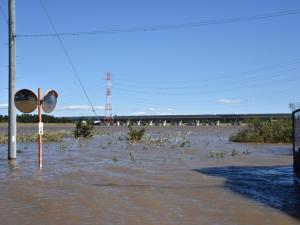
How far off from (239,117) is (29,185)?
106 m

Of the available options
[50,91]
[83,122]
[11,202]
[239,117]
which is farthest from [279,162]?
[239,117]

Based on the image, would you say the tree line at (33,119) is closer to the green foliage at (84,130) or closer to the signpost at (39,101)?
the green foliage at (84,130)

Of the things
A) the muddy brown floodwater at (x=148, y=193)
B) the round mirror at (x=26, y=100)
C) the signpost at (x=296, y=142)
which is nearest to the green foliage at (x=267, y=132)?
the muddy brown floodwater at (x=148, y=193)

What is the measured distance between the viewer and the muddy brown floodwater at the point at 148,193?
9719 mm

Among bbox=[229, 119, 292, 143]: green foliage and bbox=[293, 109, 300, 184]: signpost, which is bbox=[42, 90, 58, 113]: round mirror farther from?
bbox=[229, 119, 292, 143]: green foliage

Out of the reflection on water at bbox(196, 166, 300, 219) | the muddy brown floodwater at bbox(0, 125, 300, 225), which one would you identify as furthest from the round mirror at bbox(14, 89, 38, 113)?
the reflection on water at bbox(196, 166, 300, 219)

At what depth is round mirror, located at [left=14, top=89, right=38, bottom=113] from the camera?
17688mm

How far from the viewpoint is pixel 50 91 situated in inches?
693

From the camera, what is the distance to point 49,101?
1770 centimetres

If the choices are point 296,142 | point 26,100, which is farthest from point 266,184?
point 26,100

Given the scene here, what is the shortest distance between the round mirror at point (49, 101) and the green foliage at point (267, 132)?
2081 cm

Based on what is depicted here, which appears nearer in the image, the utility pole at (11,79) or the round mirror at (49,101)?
the round mirror at (49,101)

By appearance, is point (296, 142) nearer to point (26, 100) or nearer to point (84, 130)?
point (26, 100)

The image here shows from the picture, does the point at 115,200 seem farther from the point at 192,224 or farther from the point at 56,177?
Answer: the point at 56,177
